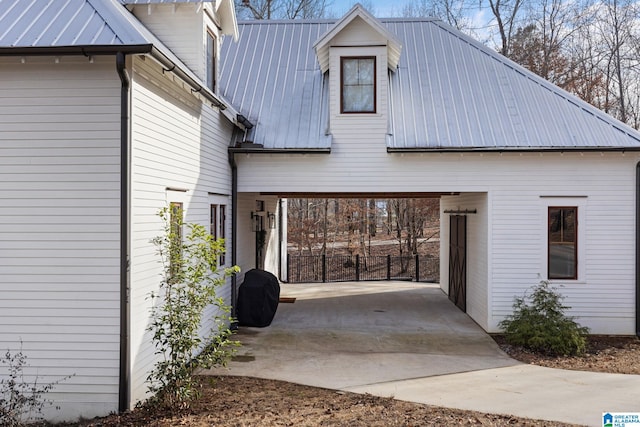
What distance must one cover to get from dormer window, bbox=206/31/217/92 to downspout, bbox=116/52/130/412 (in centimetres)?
425

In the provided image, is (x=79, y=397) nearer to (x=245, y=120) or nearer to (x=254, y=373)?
(x=254, y=373)

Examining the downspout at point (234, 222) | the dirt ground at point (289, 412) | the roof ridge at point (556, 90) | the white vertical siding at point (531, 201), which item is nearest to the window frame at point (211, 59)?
the downspout at point (234, 222)

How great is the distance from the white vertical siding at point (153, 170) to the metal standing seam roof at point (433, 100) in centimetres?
285

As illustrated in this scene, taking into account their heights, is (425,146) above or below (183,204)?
above

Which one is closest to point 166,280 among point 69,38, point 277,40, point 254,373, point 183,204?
point 183,204

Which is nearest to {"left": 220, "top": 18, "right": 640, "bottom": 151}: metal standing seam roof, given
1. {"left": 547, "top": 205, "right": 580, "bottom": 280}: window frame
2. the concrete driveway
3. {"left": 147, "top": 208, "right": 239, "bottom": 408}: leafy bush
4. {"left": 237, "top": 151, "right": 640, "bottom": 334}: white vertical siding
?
{"left": 237, "top": 151, "right": 640, "bottom": 334}: white vertical siding

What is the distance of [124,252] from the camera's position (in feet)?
19.5

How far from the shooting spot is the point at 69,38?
5.89 meters

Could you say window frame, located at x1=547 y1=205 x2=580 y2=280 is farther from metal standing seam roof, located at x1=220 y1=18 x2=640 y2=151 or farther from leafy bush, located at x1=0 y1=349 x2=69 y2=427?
leafy bush, located at x1=0 y1=349 x2=69 y2=427

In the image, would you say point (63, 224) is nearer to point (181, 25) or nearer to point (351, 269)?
point (181, 25)

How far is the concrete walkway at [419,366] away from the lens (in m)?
6.71

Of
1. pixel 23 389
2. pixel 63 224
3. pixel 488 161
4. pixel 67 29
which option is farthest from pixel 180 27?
pixel 488 161

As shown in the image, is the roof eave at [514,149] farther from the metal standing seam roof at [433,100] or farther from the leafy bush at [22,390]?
the leafy bush at [22,390]

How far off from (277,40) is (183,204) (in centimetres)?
793
